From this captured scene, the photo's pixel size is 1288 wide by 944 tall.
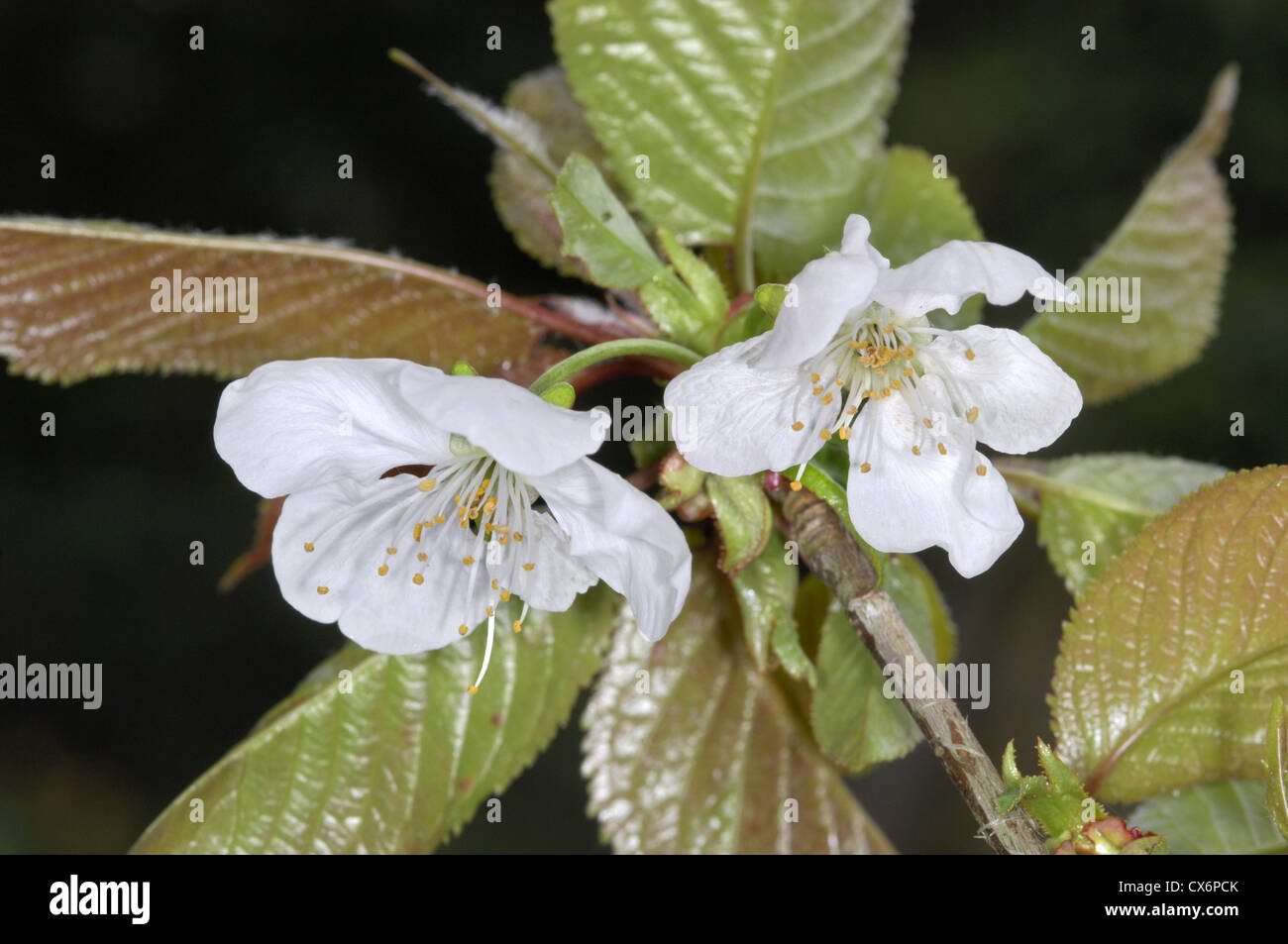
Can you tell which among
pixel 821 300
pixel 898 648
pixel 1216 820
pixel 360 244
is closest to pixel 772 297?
pixel 821 300

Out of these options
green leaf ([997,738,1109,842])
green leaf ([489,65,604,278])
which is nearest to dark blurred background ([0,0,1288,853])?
green leaf ([489,65,604,278])

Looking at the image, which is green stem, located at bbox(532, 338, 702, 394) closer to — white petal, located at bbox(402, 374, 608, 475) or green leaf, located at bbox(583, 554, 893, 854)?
white petal, located at bbox(402, 374, 608, 475)

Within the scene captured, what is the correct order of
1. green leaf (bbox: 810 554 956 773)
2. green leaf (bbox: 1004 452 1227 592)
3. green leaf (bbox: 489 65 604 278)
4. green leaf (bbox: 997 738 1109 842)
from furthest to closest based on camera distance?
green leaf (bbox: 489 65 604 278) < green leaf (bbox: 1004 452 1227 592) < green leaf (bbox: 810 554 956 773) < green leaf (bbox: 997 738 1109 842)

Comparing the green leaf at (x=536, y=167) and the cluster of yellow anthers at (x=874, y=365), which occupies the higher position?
the green leaf at (x=536, y=167)

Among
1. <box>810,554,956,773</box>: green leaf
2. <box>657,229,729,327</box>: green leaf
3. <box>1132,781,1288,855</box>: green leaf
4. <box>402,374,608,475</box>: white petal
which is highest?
<box>657,229,729,327</box>: green leaf

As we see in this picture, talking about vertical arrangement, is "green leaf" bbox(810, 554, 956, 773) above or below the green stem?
below

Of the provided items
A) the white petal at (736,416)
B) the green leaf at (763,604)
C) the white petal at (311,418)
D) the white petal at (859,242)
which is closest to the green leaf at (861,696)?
the green leaf at (763,604)

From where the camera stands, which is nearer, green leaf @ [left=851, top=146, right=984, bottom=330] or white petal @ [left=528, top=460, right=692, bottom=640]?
white petal @ [left=528, top=460, right=692, bottom=640]

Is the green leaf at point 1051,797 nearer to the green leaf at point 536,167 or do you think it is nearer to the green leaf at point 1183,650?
the green leaf at point 1183,650

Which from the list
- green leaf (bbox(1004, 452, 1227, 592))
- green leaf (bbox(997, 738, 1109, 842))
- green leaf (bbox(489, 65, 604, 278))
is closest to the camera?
green leaf (bbox(997, 738, 1109, 842))
